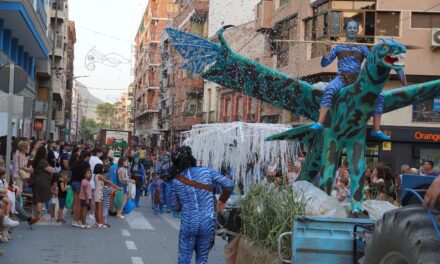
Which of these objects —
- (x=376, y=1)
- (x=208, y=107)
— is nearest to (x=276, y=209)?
(x=376, y=1)

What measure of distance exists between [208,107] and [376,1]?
23.4 m

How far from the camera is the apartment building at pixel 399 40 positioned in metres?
30.7

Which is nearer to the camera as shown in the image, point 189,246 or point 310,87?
point 189,246

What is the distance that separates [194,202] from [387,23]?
84.1ft

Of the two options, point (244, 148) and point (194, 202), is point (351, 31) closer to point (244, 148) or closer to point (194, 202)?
point (194, 202)

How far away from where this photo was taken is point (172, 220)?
59.7ft

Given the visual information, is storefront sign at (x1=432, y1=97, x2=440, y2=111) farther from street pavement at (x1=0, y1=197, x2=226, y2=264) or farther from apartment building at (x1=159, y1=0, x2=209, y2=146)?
apartment building at (x1=159, y1=0, x2=209, y2=146)

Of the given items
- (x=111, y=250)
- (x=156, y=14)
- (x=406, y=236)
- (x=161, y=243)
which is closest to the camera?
(x=406, y=236)

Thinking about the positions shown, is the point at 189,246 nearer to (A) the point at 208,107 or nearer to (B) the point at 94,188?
(B) the point at 94,188

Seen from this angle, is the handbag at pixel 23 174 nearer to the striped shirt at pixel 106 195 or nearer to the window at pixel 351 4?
the striped shirt at pixel 106 195

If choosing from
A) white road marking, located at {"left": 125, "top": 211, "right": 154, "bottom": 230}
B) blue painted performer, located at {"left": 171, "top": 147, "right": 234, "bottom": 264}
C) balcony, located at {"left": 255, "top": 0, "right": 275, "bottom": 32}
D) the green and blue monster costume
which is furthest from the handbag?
balcony, located at {"left": 255, "top": 0, "right": 275, "bottom": 32}

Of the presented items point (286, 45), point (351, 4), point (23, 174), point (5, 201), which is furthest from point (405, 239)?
point (286, 45)

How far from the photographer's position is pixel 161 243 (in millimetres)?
13172

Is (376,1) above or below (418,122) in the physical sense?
above
